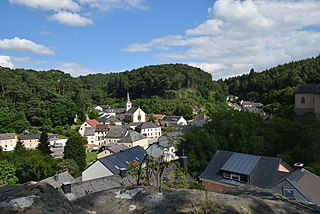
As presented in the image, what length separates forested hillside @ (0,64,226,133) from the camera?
6462 centimetres

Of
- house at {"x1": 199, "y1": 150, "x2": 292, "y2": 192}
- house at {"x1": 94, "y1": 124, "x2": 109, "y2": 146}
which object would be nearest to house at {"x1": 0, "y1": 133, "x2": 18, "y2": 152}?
house at {"x1": 94, "y1": 124, "x2": 109, "y2": 146}

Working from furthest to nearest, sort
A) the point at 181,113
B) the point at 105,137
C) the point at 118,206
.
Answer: the point at 181,113 < the point at 105,137 < the point at 118,206

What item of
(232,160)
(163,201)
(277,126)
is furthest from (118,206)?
(277,126)

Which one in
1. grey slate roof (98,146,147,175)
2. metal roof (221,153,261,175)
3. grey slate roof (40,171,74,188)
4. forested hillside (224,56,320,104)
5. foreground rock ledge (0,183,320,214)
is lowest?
grey slate roof (40,171,74,188)

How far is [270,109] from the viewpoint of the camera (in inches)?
2255

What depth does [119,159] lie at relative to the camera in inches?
1033

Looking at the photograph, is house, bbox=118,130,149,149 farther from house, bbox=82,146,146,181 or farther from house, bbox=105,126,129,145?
house, bbox=82,146,146,181

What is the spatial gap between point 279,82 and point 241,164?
71721 mm

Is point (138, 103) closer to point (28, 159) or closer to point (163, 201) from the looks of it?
point (28, 159)

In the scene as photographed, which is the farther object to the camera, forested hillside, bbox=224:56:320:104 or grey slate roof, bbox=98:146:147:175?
forested hillside, bbox=224:56:320:104

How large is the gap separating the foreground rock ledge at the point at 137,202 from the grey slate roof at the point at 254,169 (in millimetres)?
16380

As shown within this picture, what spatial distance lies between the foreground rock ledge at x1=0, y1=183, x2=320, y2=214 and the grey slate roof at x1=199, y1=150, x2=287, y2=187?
16380 mm

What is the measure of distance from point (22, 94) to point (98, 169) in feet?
167

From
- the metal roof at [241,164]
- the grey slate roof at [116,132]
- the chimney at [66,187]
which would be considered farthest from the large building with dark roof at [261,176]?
the grey slate roof at [116,132]
